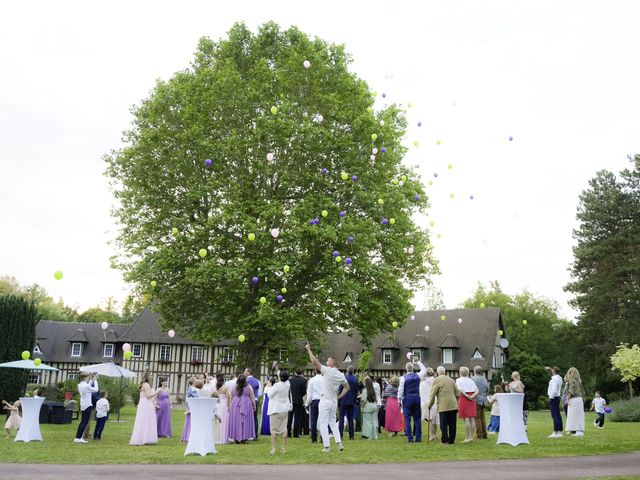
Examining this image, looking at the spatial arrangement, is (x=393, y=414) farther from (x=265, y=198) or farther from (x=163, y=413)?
(x=265, y=198)

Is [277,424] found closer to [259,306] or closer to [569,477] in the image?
[569,477]

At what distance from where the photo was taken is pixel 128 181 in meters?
24.3

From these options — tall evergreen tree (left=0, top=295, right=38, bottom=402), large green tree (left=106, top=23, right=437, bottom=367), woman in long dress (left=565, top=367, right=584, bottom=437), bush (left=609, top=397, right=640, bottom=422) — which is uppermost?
large green tree (left=106, top=23, right=437, bottom=367)

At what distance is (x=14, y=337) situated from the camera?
27234 mm

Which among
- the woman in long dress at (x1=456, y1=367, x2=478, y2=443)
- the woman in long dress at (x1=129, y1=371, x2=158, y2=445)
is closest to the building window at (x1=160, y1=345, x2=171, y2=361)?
the woman in long dress at (x1=129, y1=371, x2=158, y2=445)

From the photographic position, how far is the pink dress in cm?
1538

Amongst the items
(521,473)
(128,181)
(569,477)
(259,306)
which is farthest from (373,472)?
(128,181)

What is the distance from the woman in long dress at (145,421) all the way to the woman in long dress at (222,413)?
161 cm

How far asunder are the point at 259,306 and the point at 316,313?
2316mm

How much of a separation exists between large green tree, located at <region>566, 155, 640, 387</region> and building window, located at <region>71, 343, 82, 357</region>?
41683 millimetres

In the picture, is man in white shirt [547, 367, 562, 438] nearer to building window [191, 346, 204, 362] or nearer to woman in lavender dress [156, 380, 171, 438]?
woman in lavender dress [156, 380, 171, 438]

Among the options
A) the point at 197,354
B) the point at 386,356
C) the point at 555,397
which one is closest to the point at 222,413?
the point at 555,397

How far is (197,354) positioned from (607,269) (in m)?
34.7

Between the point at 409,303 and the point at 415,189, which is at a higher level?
the point at 415,189
